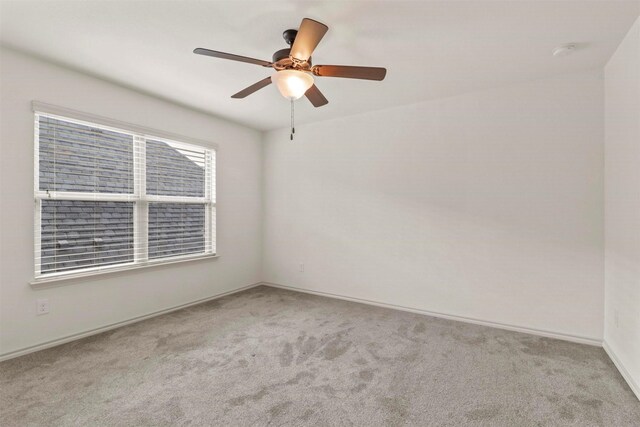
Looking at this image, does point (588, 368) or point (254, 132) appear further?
point (254, 132)

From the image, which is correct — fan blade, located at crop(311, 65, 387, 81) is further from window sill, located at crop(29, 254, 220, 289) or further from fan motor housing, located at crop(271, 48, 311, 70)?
window sill, located at crop(29, 254, 220, 289)

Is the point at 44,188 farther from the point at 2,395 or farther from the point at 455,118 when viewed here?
the point at 455,118

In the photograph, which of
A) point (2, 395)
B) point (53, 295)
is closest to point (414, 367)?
point (2, 395)

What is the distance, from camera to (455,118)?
3254 millimetres

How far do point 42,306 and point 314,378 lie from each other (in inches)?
94.4

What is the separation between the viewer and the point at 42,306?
253 centimetres

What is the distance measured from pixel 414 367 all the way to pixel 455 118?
101 inches

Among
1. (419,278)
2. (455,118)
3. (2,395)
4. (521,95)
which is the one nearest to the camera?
(2,395)

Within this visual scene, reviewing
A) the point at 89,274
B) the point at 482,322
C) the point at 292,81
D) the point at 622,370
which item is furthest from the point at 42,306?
the point at 622,370

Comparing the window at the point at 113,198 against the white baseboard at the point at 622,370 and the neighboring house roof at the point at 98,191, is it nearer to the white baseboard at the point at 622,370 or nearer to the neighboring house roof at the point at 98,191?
the neighboring house roof at the point at 98,191

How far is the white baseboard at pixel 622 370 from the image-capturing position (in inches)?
76.3

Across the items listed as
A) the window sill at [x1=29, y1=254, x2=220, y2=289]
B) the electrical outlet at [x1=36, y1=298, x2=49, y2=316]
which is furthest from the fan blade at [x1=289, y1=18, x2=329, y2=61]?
the electrical outlet at [x1=36, y1=298, x2=49, y2=316]

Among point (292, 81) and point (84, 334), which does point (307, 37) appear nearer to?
point (292, 81)

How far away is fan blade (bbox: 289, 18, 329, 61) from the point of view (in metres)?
1.59
